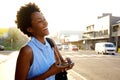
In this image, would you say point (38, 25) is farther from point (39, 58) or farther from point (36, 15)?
point (39, 58)

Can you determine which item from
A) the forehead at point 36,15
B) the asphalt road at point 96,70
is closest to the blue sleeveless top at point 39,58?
the forehead at point 36,15

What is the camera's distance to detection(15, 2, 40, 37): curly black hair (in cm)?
263

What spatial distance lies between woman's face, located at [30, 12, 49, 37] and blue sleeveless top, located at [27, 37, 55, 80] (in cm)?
6

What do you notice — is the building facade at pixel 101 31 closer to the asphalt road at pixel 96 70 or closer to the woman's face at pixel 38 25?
the asphalt road at pixel 96 70

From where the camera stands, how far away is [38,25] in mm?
2566

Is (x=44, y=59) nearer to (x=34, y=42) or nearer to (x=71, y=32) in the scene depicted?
(x=34, y=42)

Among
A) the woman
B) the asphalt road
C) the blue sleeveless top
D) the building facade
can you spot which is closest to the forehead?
the woman

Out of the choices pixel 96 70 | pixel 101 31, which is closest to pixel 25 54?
pixel 96 70

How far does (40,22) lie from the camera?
2561 millimetres

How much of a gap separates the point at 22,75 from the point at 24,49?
0.19 m

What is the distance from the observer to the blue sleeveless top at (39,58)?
93.8 inches

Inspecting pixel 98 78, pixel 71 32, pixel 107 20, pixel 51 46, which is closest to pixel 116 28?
pixel 107 20

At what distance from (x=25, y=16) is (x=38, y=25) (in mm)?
152

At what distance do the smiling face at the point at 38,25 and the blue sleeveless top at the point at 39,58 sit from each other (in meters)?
0.06
